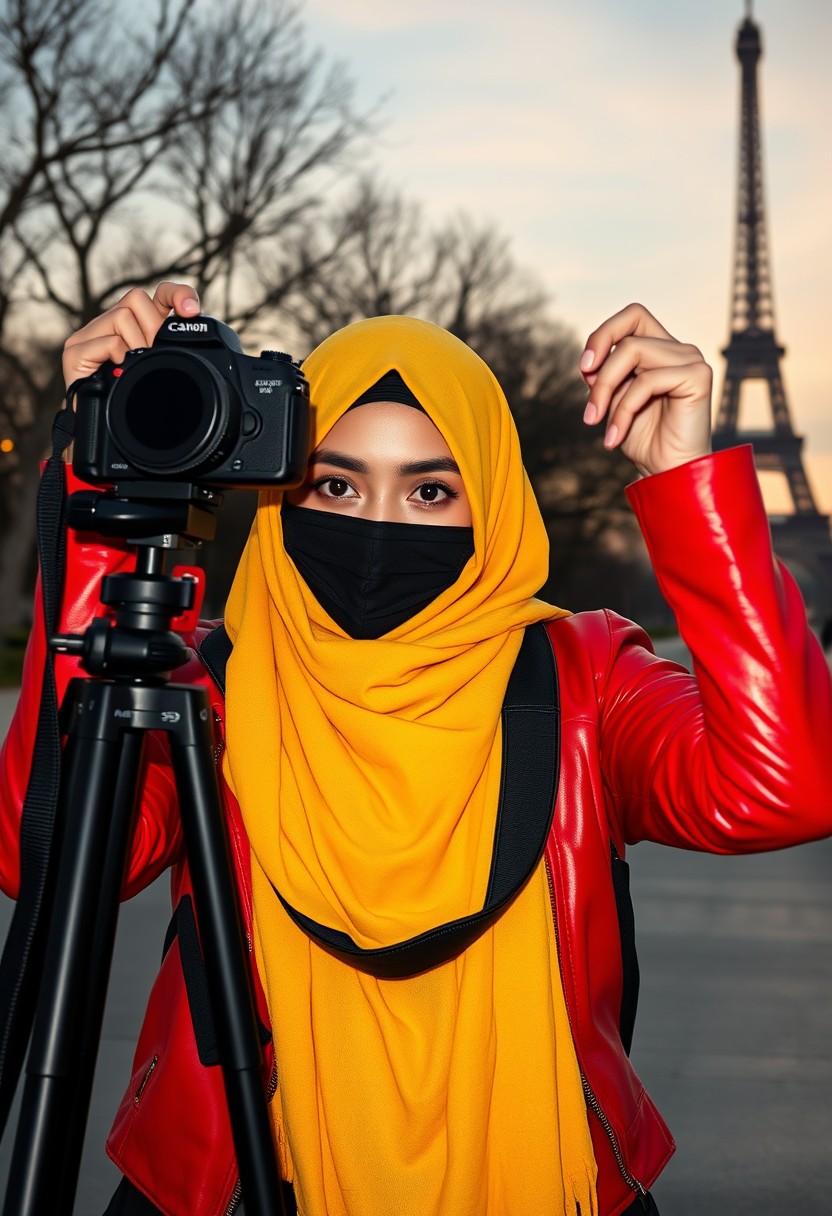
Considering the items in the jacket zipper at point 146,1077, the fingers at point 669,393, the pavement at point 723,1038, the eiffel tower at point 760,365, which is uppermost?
the eiffel tower at point 760,365

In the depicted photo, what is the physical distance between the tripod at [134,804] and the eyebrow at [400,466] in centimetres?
47

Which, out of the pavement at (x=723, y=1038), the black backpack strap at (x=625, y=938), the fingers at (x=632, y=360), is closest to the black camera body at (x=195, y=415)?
the fingers at (x=632, y=360)

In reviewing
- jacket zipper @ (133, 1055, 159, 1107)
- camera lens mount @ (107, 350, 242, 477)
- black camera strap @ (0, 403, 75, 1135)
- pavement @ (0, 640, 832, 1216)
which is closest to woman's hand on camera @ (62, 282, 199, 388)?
black camera strap @ (0, 403, 75, 1135)

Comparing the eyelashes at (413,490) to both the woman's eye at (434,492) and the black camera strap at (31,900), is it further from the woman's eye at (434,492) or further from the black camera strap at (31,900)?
the black camera strap at (31,900)

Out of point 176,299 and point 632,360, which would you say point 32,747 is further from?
point 632,360

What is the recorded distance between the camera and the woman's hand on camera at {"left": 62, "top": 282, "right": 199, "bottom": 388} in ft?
5.93

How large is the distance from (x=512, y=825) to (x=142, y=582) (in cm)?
60

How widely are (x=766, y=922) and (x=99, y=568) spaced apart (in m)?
4.75

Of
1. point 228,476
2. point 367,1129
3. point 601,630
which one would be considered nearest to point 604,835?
point 601,630

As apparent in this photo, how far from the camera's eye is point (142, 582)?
1574 millimetres

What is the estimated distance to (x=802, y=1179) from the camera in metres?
3.45

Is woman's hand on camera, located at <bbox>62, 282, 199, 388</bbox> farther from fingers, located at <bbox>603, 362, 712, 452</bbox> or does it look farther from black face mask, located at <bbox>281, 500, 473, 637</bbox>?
fingers, located at <bbox>603, 362, 712, 452</bbox>

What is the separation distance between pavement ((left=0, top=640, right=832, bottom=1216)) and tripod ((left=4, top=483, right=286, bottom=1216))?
6.16 feet

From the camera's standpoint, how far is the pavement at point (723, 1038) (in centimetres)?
342
